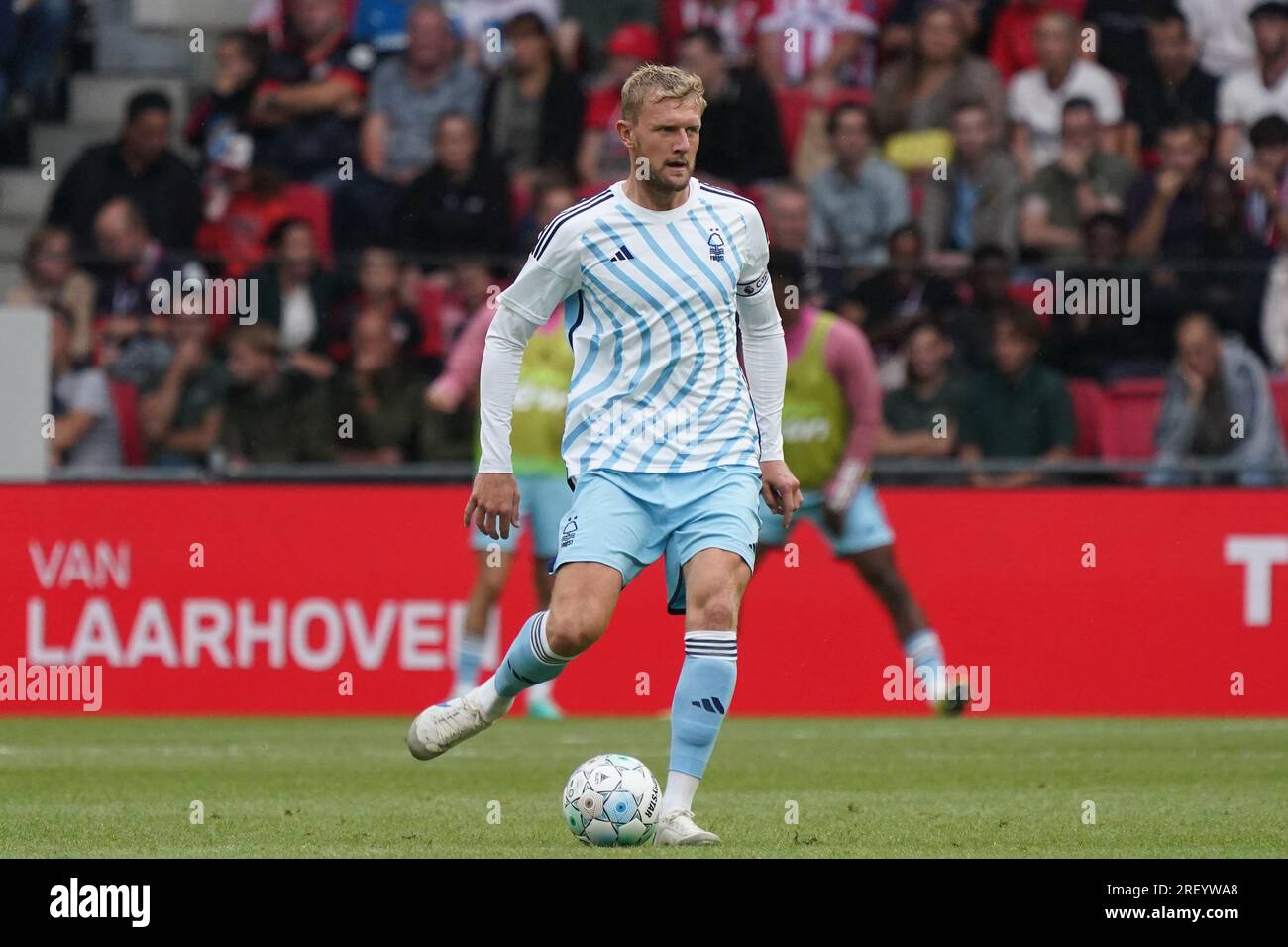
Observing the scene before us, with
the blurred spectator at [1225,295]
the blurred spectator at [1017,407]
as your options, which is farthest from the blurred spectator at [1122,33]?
the blurred spectator at [1017,407]

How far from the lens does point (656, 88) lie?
716 cm

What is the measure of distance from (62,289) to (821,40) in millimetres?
5842

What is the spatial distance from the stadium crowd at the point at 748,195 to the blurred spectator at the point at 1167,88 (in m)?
0.02

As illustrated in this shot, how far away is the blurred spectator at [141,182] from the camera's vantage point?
52.2 feet

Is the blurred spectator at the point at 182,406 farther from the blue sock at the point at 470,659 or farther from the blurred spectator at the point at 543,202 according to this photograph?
the blurred spectator at the point at 543,202

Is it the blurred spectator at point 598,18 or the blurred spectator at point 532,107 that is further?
the blurred spectator at point 598,18

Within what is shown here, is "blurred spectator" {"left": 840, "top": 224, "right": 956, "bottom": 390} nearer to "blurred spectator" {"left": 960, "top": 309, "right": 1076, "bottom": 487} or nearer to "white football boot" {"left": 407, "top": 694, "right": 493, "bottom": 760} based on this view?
"blurred spectator" {"left": 960, "top": 309, "right": 1076, "bottom": 487}

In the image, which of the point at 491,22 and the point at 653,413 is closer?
the point at 653,413

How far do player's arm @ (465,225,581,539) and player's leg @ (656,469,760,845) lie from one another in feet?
1.79

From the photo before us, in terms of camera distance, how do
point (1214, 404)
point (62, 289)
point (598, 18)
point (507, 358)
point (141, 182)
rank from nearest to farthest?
point (507, 358) < point (1214, 404) < point (62, 289) < point (141, 182) < point (598, 18)

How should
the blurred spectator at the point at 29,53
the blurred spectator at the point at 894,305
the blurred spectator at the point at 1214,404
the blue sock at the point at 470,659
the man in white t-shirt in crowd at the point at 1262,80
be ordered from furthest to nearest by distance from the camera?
1. the blurred spectator at the point at 29,53
2. the man in white t-shirt in crowd at the point at 1262,80
3. the blurred spectator at the point at 894,305
4. the blurred spectator at the point at 1214,404
5. the blue sock at the point at 470,659

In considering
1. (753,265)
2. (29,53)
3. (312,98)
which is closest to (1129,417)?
(312,98)

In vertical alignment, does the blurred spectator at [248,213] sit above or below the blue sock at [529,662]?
above

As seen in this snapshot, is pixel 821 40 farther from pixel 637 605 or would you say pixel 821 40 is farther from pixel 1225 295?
pixel 637 605
